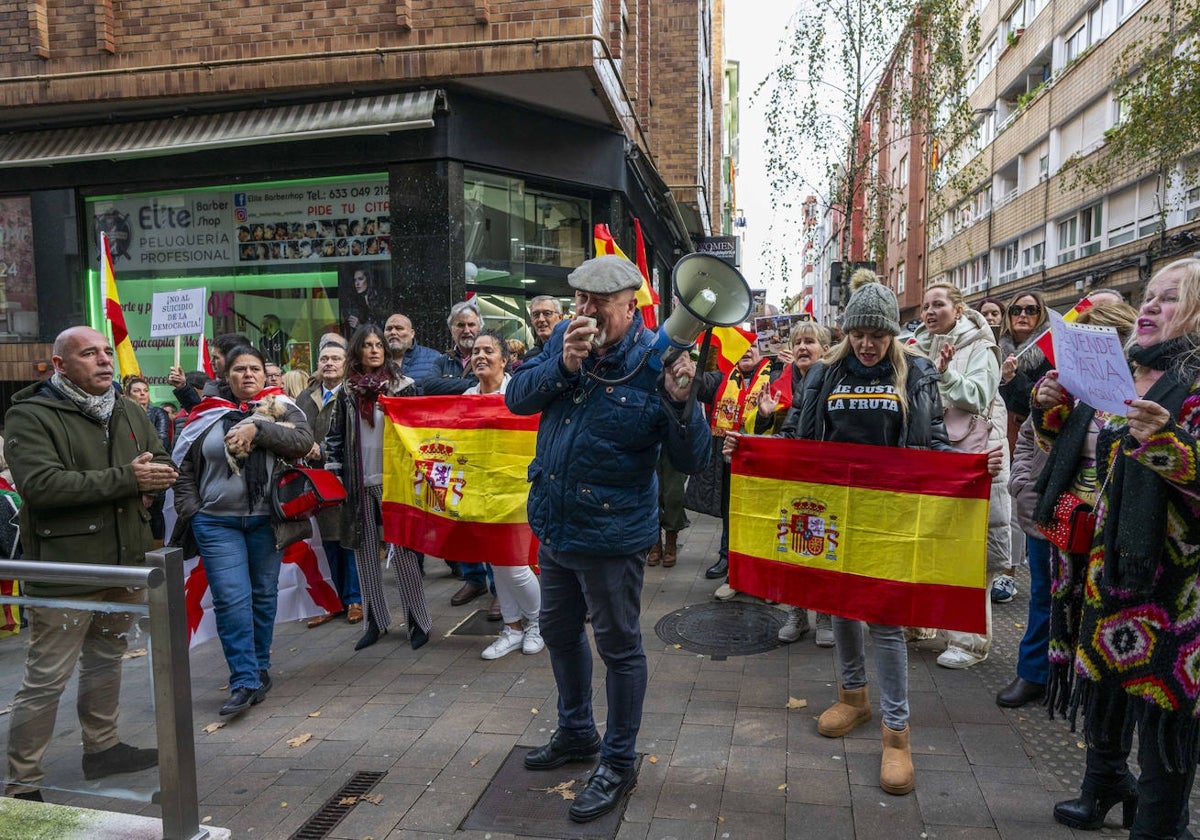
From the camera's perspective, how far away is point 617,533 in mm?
3273

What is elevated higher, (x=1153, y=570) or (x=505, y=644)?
(x=1153, y=570)

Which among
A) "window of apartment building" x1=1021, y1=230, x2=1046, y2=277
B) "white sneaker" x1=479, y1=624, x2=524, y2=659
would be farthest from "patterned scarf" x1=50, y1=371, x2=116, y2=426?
"window of apartment building" x1=1021, y1=230, x2=1046, y2=277

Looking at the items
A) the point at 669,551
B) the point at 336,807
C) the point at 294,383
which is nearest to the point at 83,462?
the point at 336,807

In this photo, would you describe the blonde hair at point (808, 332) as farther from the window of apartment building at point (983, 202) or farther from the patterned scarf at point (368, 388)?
the window of apartment building at point (983, 202)

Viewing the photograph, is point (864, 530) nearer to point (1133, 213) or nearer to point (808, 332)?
point (808, 332)

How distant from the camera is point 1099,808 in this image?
9.91 feet

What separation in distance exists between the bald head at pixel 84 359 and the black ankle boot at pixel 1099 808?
4.47m

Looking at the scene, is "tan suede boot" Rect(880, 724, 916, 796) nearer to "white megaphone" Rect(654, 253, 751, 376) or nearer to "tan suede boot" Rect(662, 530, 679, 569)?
"white megaphone" Rect(654, 253, 751, 376)

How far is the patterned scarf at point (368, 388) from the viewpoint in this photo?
17.9ft

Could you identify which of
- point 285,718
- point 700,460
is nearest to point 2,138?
point 285,718

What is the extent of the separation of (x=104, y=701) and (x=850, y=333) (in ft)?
11.0

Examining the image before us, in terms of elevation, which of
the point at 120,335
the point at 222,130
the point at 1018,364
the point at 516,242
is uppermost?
the point at 222,130

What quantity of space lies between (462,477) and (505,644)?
111 centimetres

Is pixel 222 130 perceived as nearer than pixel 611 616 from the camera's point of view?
No
